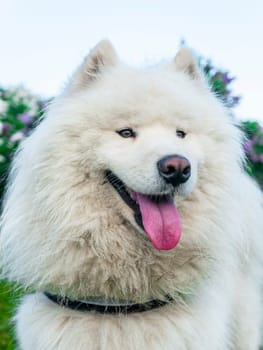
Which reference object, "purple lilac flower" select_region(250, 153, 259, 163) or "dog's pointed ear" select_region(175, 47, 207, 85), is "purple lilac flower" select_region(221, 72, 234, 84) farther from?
"dog's pointed ear" select_region(175, 47, 207, 85)

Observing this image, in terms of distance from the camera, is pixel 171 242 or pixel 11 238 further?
pixel 11 238

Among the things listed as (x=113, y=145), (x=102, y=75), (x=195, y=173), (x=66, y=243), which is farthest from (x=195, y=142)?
(x=66, y=243)

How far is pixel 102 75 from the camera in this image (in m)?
3.57

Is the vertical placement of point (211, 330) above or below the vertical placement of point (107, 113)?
below

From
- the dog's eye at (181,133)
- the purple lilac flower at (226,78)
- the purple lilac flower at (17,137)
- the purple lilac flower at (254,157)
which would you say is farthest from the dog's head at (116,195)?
the purple lilac flower at (17,137)

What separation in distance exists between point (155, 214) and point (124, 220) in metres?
0.21

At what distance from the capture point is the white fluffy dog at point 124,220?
10.5ft

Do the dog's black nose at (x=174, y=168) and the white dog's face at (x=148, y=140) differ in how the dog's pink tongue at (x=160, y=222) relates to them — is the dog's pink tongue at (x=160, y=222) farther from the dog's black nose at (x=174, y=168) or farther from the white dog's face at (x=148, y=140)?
the dog's black nose at (x=174, y=168)

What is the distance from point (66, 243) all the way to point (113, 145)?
0.62 m

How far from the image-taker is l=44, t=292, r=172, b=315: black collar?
3.26 meters

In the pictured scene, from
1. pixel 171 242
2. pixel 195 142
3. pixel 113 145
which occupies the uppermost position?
pixel 195 142

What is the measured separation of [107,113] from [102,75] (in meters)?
0.39

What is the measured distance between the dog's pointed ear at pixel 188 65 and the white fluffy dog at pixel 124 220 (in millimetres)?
291

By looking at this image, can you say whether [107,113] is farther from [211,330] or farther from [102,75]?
[211,330]
